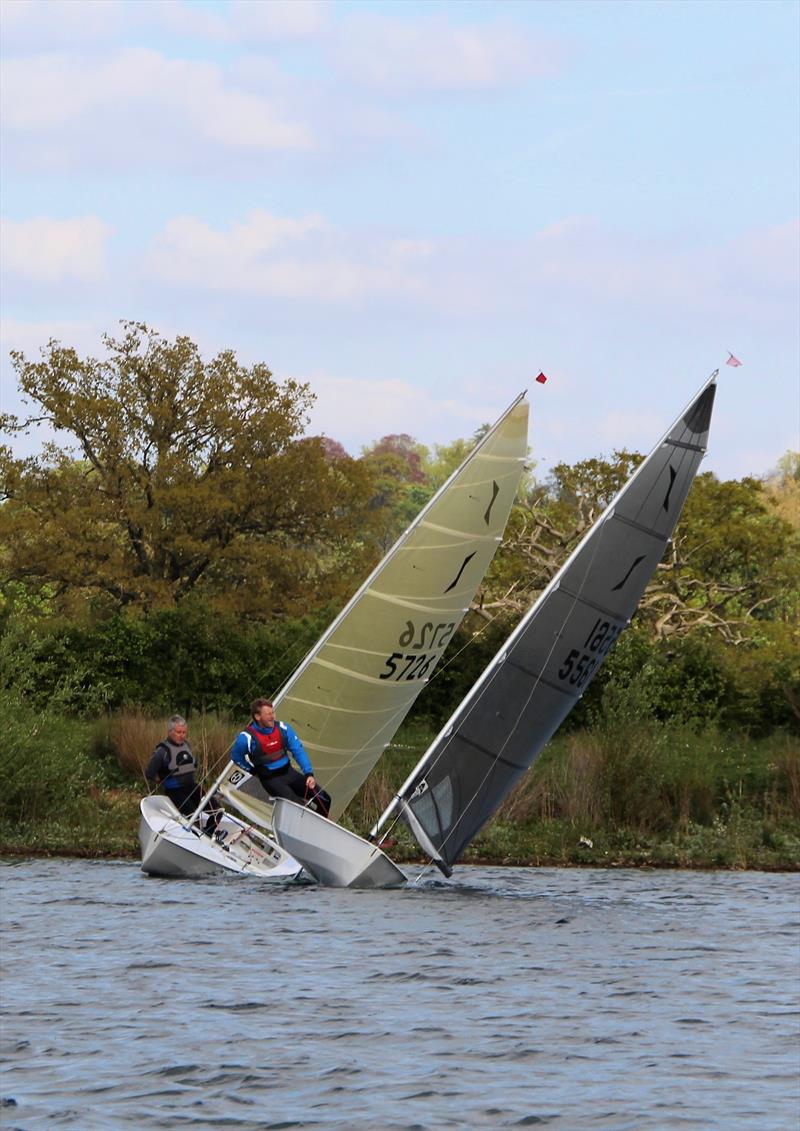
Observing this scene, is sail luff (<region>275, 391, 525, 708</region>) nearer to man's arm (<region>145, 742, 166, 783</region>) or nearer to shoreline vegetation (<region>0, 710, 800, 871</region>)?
man's arm (<region>145, 742, 166, 783</region>)

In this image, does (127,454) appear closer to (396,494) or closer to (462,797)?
(462,797)

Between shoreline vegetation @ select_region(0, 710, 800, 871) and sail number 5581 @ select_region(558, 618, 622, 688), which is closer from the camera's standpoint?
sail number 5581 @ select_region(558, 618, 622, 688)

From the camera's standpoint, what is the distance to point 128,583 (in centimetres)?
4556

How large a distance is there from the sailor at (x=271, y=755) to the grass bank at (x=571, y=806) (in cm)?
384

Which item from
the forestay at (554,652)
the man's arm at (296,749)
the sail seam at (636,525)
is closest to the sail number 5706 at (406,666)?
the man's arm at (296,749)

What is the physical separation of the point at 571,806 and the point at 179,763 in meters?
5.95

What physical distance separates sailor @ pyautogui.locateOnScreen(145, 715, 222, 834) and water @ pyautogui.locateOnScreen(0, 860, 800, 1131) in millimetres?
1209

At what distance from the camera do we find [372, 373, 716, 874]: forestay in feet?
73.2

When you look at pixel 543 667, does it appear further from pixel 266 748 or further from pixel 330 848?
pixel 266 748

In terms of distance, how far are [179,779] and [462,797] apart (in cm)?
392

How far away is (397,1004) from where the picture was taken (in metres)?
15.9

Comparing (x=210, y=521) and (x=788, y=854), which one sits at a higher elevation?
(x=210, y=521)

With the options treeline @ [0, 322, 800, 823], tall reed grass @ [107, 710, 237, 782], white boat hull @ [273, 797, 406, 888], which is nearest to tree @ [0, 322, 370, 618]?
treeline @ [0, 322, 800, 823]

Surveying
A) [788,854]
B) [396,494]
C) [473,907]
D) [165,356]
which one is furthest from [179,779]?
[396,494]
